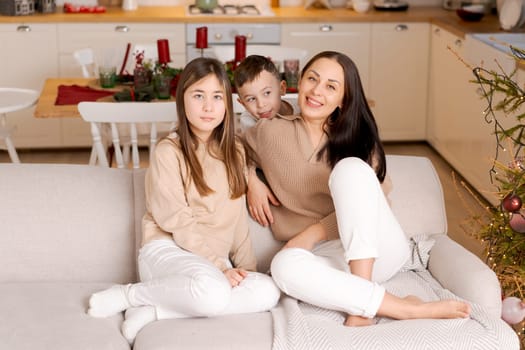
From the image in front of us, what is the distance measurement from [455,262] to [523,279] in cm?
23

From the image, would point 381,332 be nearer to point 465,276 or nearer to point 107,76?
point 465,276

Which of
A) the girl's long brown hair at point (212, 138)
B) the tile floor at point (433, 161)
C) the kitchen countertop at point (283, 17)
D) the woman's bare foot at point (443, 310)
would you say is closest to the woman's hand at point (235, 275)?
the girl's long brown hair at point (212, 138)

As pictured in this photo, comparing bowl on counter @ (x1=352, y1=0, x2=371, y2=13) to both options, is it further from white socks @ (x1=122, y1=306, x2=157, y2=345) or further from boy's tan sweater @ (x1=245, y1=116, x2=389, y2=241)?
white socks @ (x1=122, y1=306, x2=157, y2=345)

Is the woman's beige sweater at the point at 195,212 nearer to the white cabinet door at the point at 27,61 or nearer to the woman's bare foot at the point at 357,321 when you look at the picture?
the woman's bare foot at the point at 357,321

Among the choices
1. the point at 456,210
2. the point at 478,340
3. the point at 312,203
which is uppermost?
the point at 312,203

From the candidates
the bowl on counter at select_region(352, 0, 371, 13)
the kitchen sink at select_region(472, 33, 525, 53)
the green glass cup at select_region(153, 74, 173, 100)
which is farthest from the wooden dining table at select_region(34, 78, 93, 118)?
the bowl on counter at select_region(352, 0, 371, 13)

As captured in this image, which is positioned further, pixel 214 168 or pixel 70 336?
pixel 214 168

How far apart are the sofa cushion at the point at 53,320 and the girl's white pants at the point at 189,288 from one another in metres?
0.13

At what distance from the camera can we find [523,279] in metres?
2.79

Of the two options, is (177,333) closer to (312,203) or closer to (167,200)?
(167,200)

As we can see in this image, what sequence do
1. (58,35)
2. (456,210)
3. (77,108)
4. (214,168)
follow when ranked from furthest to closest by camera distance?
(58,35) → (456,210) → (77,108) → (214,168)

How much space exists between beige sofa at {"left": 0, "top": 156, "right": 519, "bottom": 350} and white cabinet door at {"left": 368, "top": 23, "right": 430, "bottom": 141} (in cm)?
281

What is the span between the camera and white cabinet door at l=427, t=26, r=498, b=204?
4.88 m

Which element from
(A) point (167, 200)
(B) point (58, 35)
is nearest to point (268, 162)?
(A) point (167, 200)
